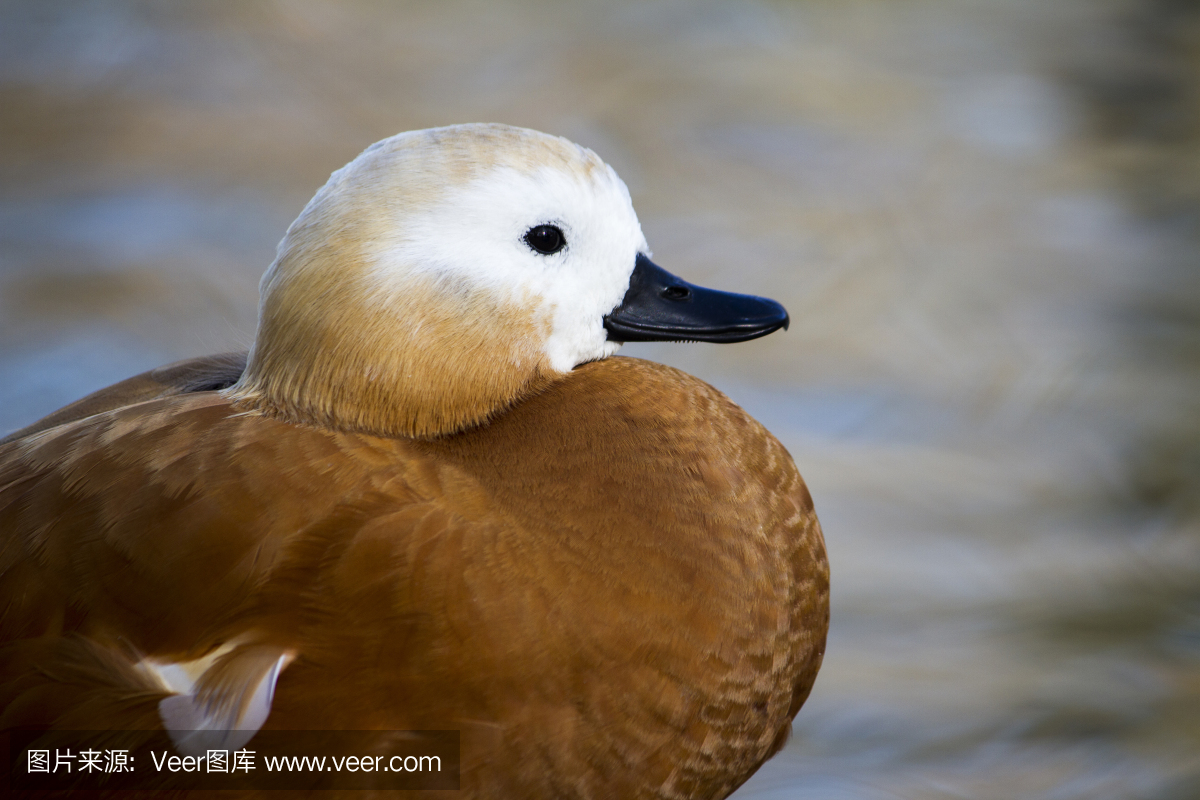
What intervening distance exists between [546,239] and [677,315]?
0.15 metres

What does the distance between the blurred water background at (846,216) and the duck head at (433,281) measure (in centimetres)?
91

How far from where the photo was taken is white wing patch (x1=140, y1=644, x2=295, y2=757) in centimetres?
87

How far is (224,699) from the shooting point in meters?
0.87

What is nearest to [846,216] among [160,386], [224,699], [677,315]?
[677,315]

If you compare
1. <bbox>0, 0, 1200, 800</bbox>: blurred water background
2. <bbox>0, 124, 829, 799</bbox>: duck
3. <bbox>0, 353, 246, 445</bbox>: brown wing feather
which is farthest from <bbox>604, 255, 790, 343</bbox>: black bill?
<bbox>0, 0, 1200, 800</bbox>: blurred water background

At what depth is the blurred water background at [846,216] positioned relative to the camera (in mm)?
1912

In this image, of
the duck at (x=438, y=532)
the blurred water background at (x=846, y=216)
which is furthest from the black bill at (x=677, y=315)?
the blurred water background at (x=846, y=216)

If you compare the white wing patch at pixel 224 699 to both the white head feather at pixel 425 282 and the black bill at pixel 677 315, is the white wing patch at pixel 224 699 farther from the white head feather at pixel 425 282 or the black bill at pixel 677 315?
the black bill at pixel 677 315

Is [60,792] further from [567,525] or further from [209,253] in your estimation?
[209,253]

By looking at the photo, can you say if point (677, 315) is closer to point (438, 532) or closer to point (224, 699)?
point (438, 532)

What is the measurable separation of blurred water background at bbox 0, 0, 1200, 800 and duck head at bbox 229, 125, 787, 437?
91 cm

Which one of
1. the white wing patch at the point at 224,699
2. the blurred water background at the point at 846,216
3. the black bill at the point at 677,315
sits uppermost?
the blurred water background at the point at 846,216

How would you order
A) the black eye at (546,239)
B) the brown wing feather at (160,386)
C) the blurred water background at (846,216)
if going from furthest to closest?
the blurred water background at (846,216) → the brown wing feather at (160,386) → the black eye at (546,239)

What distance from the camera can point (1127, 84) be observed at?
2.67 metres
